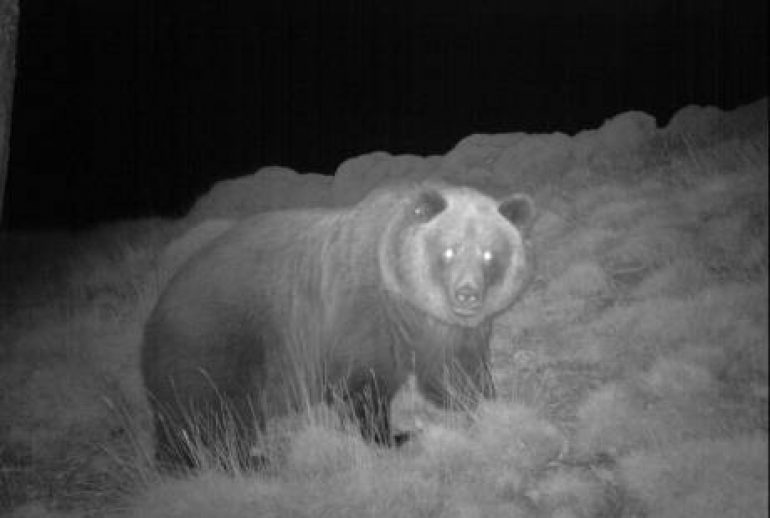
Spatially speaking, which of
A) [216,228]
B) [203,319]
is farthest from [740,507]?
[216,228]

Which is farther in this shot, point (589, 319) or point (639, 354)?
point (589, 319)

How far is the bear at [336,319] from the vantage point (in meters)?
5.47

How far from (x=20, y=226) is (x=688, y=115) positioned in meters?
16.3

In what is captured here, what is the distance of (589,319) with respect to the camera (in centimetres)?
600

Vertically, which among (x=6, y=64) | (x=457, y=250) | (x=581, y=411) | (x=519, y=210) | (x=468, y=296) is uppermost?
(x=6, y=64)

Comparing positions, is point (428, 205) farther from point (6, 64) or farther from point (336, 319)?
point (6, 64)

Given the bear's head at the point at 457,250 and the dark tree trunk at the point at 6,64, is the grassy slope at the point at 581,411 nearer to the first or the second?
the bear's head at the point at 457,250

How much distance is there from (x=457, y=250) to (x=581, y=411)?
1376 millimetres

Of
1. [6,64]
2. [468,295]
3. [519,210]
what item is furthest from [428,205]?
[6,64]

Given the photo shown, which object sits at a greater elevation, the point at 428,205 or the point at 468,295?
the point at 428,205

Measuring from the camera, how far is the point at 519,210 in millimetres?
5422

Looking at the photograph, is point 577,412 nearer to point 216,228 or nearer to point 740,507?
point 740,507

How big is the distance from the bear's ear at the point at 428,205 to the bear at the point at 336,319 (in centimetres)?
1

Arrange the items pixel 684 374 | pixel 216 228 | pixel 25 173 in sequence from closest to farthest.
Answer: pixel 684 374 < pixel 216 228 < pixel 25 173
